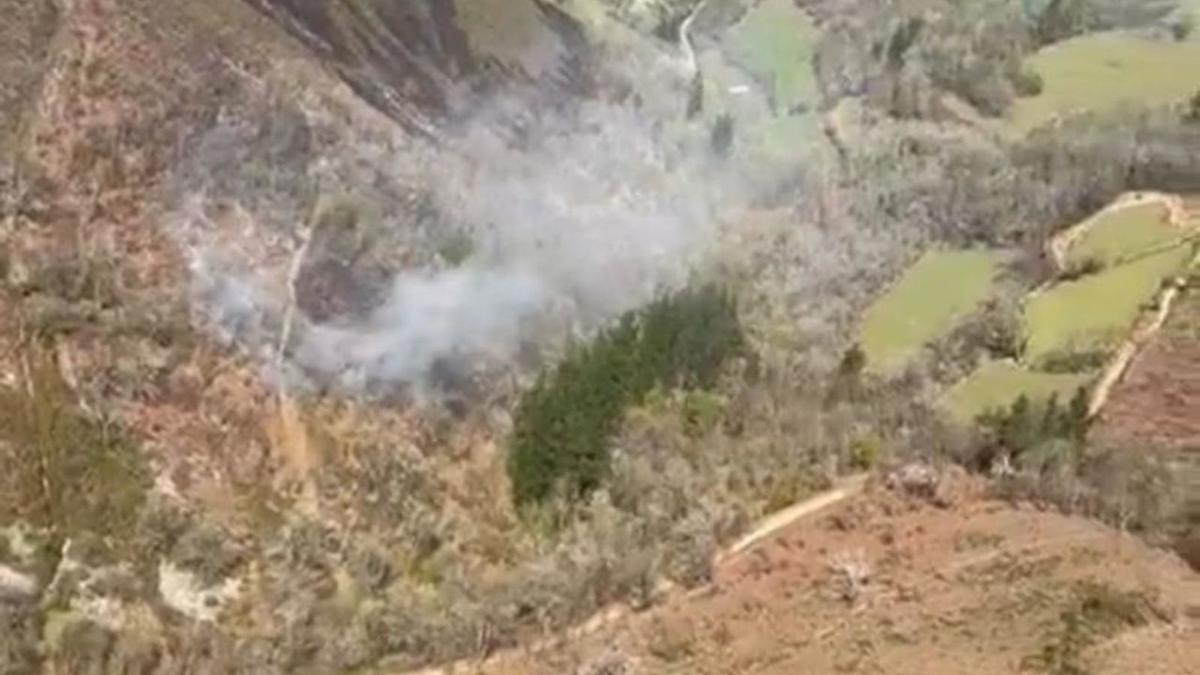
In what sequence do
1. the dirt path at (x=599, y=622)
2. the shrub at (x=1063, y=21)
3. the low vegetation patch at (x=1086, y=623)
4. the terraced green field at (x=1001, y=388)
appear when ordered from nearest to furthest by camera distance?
the low vegetation patch at (x=1086, y=623), the dirt path at (x=599, y=622), the terraced green field at (x=1001, y=388), the shrub at (x=1063, y=21)

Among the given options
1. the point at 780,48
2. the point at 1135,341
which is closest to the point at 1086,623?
the point at 1135,341

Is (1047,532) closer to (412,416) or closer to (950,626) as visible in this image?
(950,626)

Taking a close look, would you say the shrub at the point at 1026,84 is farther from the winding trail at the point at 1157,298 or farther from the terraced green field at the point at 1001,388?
the terraced green field at the point at 1001,388

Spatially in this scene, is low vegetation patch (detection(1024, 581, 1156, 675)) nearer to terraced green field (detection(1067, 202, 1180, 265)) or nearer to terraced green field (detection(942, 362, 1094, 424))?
terraced green field (detection(942, 362, 1094, 424))

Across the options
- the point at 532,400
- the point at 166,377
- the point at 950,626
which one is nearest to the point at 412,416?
the point at 532,400

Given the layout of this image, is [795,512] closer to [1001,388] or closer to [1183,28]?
[1001,388]

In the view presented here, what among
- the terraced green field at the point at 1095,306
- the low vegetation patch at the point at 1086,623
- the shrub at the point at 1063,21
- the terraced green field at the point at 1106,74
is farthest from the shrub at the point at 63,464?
the shrub at the point at 1063,21

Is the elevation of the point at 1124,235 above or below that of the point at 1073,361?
below
